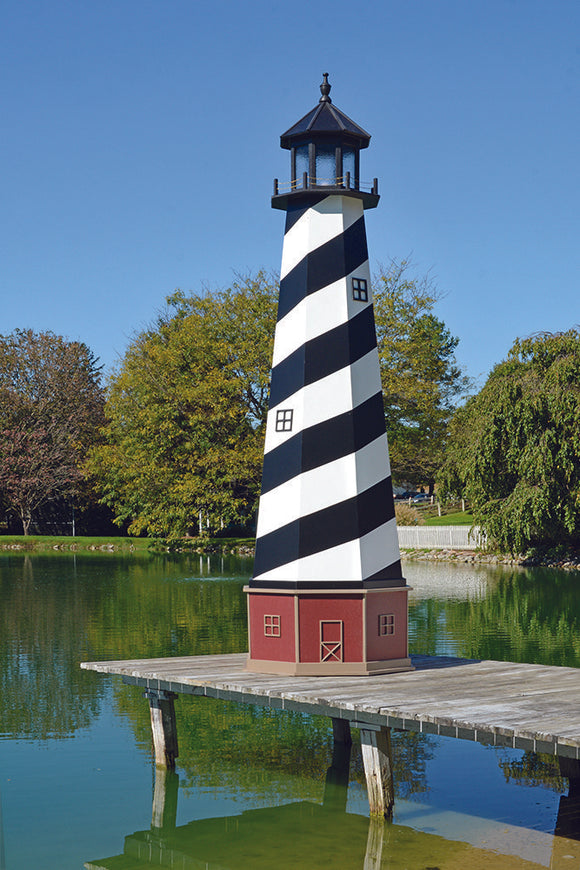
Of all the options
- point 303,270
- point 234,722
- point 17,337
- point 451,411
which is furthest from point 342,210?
point 17,337

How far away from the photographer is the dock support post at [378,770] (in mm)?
8992

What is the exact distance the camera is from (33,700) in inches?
550

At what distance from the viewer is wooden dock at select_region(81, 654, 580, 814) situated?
A: 315 inches

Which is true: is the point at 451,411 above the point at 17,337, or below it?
below

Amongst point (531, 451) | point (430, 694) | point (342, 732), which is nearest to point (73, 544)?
point (531, 451)

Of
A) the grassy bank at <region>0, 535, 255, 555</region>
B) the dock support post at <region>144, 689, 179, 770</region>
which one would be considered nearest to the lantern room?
the dock support post at <region>144, 689, 179, 770</region>

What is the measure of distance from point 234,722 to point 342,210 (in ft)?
21.7

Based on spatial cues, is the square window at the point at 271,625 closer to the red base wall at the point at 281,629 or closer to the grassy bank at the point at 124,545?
the red base wall at the point at 281,629

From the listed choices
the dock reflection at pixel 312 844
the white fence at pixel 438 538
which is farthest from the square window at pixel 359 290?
the white fence at pixel 438 538

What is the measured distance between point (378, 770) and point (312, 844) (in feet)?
2.79

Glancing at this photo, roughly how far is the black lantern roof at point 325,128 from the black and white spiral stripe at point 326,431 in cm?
75

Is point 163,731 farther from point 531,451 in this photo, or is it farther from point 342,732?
point 531,451

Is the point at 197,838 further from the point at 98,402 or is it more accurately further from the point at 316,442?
the point at 98,402

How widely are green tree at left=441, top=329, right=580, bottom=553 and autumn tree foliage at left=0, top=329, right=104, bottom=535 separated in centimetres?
2630
